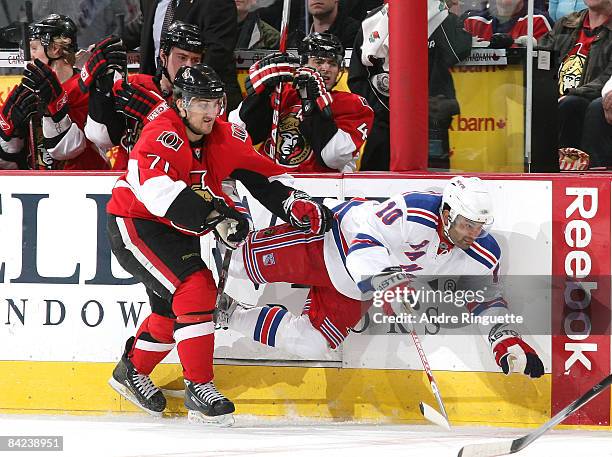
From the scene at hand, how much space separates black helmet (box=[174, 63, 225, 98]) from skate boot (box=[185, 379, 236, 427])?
102cm

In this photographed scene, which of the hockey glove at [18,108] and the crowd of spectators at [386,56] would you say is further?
the hockey glove at [18,108]

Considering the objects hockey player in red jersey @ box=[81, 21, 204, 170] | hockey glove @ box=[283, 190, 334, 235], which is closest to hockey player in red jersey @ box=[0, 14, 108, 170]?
hockey player in red jersey @ box=[81, 21, 204, 170]

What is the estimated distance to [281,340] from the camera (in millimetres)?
4230

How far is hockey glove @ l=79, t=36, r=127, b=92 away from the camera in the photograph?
4512 mm

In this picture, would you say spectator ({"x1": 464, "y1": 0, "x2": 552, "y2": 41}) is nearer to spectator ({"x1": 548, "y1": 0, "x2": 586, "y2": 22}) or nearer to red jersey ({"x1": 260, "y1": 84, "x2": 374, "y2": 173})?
spectator ({"x1": 548, "y1": 0, "x2": 586, "y2": 22})

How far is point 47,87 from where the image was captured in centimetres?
463

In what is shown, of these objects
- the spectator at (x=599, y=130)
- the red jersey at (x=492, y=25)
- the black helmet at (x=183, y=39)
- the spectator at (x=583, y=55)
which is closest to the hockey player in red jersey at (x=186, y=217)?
the black helmet at (x=183, y=39)

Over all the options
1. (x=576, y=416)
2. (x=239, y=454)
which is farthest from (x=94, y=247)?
(x=576, y=416)

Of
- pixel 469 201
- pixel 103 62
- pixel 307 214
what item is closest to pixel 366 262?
pixel 307 214

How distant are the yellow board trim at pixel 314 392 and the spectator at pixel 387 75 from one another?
33.7 inches

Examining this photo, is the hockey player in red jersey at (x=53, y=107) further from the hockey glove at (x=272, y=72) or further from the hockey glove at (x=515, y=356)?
the hockey glove at (x=515, y=356)

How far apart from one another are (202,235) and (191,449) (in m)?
0.78

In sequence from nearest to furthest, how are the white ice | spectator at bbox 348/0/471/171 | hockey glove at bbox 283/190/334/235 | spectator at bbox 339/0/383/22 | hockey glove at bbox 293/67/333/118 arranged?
1. the white ice
2. hockey glove at bbox 283/190/334/235
3. spectator at bbox 348/0/471/171
4. hockey glove at bbox 293/67/333/118
5. spectator at bbox 339/0/383/22

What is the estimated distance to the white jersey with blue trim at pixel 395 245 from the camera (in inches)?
158
